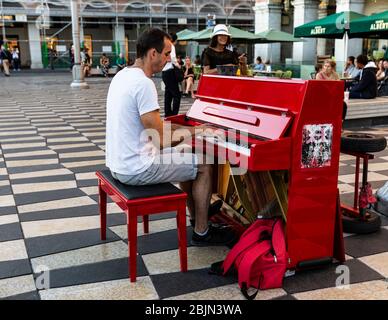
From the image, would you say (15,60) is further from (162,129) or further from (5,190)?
(162,129)

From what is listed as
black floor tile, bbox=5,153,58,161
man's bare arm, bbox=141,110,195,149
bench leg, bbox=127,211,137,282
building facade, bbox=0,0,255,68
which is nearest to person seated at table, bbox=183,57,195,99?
black floor tile, bbox=5,153,58,161

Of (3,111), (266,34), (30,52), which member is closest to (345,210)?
(3,111)

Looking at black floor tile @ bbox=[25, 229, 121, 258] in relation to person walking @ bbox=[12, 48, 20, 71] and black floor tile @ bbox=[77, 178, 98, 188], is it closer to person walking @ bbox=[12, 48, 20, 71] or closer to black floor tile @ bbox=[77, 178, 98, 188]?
black floor tile @ bbox=[77, 178, 98, 188]

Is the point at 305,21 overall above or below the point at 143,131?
above

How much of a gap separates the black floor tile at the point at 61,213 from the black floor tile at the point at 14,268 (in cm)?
86

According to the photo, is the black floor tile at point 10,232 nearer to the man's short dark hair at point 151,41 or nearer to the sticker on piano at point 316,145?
the man's short dark hair at point 151,41

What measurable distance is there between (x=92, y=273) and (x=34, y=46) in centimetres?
3005

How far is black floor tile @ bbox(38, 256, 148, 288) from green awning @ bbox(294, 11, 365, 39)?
9.36 meters

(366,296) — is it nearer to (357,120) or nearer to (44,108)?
(357,120)

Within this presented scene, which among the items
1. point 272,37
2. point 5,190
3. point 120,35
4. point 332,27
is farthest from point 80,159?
point 120,35

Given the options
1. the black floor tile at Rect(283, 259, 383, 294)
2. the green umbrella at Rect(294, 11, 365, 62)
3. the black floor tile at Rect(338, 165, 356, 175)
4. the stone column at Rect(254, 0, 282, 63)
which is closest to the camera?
the black floor tile at Rect(283, 259, 383, 294)

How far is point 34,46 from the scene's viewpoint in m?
30.3

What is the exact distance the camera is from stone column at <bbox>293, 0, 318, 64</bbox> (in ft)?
63.2

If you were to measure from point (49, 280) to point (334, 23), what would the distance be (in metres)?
10.0
